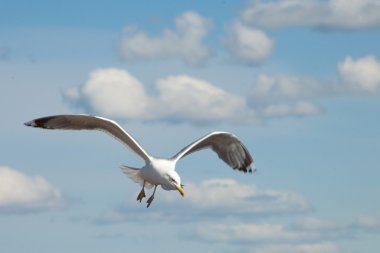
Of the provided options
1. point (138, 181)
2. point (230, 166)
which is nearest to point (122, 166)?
point (138, 181)

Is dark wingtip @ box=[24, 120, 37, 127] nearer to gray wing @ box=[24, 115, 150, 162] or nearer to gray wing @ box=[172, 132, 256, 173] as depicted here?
gray wing @ box=[24, 115, 150, 162]

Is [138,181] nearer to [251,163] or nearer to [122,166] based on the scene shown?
[122,166]

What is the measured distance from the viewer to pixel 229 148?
1447 inches

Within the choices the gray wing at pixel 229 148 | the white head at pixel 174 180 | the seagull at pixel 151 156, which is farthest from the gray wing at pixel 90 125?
the gray wing at pixel 229 148

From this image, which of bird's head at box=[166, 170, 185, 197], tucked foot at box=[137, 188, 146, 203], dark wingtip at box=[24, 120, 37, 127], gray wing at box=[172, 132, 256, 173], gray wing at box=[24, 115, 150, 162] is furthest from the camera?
gray wing at box=[172, 132, 256, 173]

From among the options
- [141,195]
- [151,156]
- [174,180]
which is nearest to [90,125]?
[151,156]

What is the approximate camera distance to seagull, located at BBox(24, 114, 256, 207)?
3397 centimetres

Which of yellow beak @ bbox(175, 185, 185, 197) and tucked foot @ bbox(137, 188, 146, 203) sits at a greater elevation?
tucked foot @ bbox(137, 188, 146, 203)

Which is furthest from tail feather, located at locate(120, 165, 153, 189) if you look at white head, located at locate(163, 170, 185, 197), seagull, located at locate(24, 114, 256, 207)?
white head, located at locate(163, 170, 185, 197)

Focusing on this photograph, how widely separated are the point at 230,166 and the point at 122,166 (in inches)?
124

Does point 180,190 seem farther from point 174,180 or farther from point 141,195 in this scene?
point 141,195

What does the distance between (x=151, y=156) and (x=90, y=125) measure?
6.10 ft

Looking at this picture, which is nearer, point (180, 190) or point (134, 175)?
point (180, 190)

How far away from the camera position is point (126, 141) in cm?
3519
